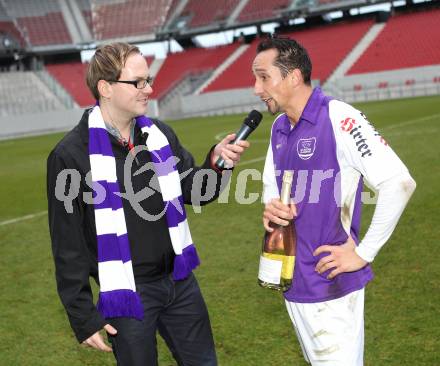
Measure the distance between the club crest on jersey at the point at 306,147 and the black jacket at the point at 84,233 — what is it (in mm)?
699

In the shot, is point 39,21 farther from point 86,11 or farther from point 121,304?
point 121,304

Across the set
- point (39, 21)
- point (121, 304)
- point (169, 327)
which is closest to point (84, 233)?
point (121, 304)

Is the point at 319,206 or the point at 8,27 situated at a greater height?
the point at 8,27

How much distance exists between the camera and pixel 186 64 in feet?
154

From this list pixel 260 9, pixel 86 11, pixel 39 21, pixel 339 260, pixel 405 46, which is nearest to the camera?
pixel 339 260

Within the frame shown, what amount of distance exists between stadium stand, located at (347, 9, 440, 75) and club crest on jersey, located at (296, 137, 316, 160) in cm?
3216


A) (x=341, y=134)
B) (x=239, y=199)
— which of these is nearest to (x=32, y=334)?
(x=341, y=134)

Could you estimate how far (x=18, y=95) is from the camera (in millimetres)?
39438

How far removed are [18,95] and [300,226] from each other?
130 ft

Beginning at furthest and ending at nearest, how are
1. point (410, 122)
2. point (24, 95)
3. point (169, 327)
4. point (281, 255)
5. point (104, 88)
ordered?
point (24, 95) < point (410, 122) < point (169, 327) < point (104, 88) < point (281, 255)

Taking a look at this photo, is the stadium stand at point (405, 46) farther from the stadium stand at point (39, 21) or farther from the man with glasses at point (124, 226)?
the man with glasses at point (124, 226)

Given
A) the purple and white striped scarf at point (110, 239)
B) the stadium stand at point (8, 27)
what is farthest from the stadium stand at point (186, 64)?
the purple and white striped scarf at point (110, 239)

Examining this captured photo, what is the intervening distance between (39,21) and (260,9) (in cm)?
1725

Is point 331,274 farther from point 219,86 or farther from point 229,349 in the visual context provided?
point 219,86
